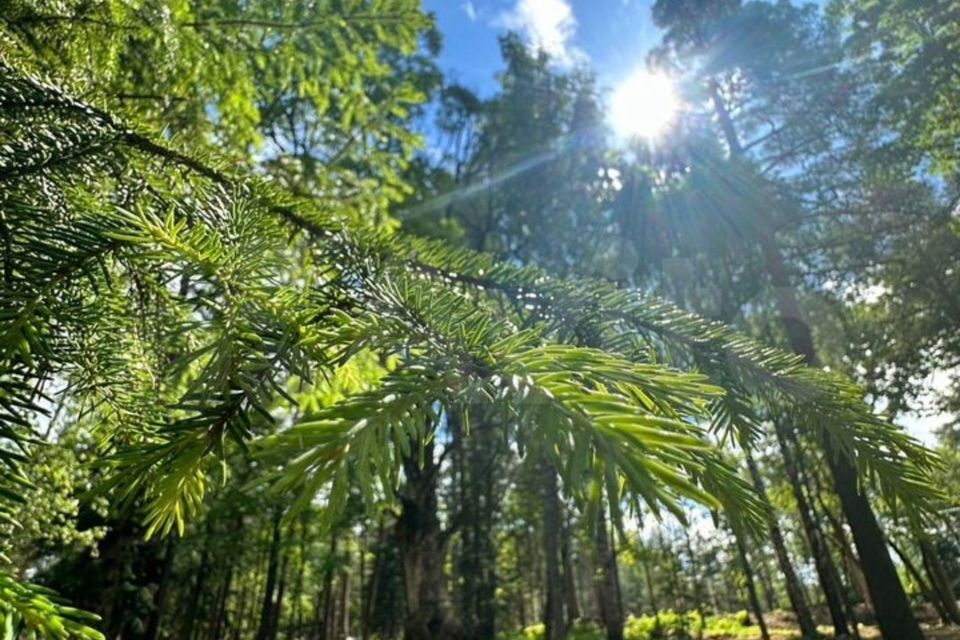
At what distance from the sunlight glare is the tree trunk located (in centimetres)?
946

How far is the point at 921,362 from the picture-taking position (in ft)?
41.7

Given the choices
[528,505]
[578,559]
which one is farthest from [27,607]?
[578,559]

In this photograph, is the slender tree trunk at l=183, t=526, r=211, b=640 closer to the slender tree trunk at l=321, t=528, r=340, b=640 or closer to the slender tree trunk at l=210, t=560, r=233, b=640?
the slender tree trunk at l=210, t=560, r=233, b=640

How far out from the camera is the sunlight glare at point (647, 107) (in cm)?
1338

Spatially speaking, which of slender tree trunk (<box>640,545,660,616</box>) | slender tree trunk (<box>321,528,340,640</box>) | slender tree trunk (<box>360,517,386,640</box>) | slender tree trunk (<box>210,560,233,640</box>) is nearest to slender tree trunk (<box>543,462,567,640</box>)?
slender tree trunk (<box>640,545,660,616</box>)

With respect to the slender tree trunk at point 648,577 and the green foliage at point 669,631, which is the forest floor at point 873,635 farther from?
the slender tree trunk at point 648,577

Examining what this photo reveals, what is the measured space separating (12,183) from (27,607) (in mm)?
665

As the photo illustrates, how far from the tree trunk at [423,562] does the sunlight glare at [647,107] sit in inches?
372

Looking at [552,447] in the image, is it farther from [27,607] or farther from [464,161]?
[464,161]

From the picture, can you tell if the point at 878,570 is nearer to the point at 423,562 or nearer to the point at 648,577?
the point at 423,562

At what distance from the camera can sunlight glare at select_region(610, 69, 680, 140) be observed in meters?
13.4

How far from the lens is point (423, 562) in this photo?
38.9 feet

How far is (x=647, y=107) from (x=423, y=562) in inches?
478

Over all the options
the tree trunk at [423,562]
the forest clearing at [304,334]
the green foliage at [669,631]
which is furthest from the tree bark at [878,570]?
the green foliage at [669,631]
